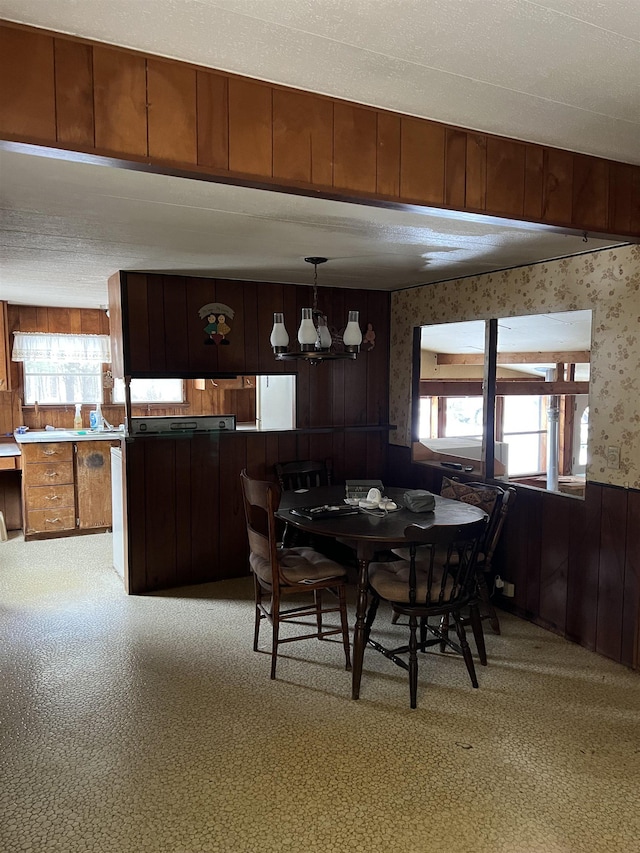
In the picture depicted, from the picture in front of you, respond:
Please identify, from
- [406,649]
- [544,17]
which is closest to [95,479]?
[406,649]

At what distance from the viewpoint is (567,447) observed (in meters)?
5.68

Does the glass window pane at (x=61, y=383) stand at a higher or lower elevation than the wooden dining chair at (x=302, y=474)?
higher

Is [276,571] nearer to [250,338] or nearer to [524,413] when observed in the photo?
[250,338]

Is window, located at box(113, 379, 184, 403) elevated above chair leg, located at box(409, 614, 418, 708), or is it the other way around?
window, located at box(113, 379, 184, 403)

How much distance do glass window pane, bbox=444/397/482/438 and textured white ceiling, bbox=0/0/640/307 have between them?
376cm

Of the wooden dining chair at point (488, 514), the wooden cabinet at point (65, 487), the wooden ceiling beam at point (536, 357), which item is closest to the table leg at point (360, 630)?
the wooden dining chair at point (488, 514)

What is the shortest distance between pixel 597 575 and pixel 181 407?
466 centimetres

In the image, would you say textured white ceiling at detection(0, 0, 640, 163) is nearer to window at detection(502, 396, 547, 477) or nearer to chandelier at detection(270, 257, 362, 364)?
chandelier at detection(270, 257, 362, 364)

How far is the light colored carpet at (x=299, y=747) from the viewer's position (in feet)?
6.63

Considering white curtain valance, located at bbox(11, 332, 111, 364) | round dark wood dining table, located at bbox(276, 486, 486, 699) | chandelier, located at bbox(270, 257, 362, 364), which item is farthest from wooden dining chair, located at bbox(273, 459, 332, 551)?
white curtain valance, located at bbox(11, 332, 111, 364)

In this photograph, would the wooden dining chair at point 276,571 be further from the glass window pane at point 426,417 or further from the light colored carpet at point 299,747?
the glass window pane at point 426,417

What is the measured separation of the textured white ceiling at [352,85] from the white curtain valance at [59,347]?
2921mm

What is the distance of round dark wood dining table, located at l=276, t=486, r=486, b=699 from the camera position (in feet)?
9.30

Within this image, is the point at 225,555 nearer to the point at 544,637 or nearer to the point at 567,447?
the point at 544,637
